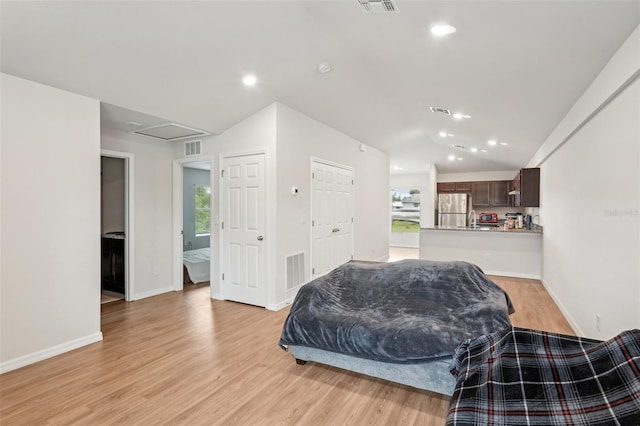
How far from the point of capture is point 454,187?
32.4 feet

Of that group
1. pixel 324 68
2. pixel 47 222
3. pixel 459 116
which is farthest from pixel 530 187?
pixel 47 222

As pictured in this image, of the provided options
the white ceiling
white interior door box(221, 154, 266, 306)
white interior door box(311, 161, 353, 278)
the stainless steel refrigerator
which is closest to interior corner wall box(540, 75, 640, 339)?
the white ceiling

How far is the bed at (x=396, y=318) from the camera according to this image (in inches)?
90.0

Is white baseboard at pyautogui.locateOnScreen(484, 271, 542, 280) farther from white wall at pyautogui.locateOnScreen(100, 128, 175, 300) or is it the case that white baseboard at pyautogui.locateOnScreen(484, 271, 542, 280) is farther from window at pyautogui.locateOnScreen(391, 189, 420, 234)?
white wall at pyautogui.locateOnScreen(100, 128, 175, 300)

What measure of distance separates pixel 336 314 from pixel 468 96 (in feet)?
9.34

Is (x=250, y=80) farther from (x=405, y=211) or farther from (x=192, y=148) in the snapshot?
(x=405, y=211)

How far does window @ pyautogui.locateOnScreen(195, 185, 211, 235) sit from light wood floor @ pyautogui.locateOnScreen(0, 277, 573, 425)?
415 cm

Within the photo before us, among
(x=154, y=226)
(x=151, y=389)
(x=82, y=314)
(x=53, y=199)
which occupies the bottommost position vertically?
(x=151, y=389)

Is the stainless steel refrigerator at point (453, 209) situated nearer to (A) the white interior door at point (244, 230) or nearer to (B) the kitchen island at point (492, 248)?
(B) the kitchen island at point (492, 248)

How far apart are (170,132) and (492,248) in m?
6.11

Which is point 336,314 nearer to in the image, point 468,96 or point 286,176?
point 286,176

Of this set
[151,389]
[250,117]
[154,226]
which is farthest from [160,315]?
[250,117]

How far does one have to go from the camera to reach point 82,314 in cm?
328

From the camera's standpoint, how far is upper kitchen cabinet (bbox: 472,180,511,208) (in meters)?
9.13
